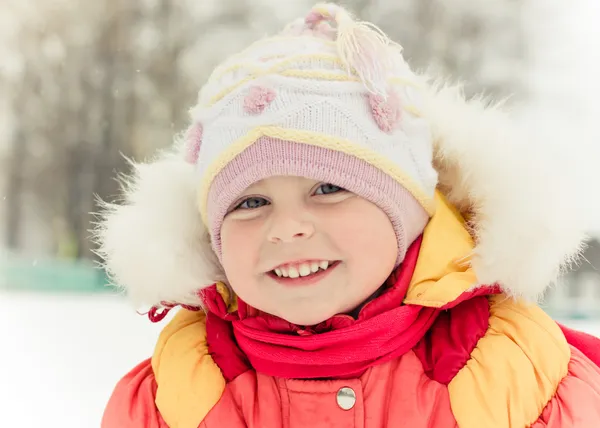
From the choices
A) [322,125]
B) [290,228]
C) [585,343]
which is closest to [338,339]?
[290,228]

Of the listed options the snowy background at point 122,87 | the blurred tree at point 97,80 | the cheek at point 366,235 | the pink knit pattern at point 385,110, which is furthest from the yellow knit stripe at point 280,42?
the blurred tree at point 97,80

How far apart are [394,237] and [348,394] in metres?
0.21

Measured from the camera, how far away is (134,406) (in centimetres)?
85

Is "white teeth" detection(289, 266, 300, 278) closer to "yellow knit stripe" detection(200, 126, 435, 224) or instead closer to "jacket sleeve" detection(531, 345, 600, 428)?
"yellow knit stripe" detection(200, 126, 435, 224)

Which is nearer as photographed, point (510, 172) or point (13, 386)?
point (510, 172)

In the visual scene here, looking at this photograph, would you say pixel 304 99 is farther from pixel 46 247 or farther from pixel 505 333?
pixel 46 247

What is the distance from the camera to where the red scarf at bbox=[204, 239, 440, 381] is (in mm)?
765

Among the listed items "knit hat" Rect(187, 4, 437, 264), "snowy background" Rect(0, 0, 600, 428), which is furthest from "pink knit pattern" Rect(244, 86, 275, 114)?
"snowy background" Rect(0, 0, 600, 428)

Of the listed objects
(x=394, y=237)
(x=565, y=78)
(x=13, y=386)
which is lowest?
(x=13, y=386)

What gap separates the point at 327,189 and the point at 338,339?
0.19m

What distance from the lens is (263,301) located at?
2.60 feet

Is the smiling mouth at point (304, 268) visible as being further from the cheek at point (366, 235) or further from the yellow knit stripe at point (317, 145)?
the yellow knit stripe at point (317, 145)

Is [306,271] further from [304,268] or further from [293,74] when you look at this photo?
[293,74]

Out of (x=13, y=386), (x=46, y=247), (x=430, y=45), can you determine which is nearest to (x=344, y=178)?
(x=13, y=386)
